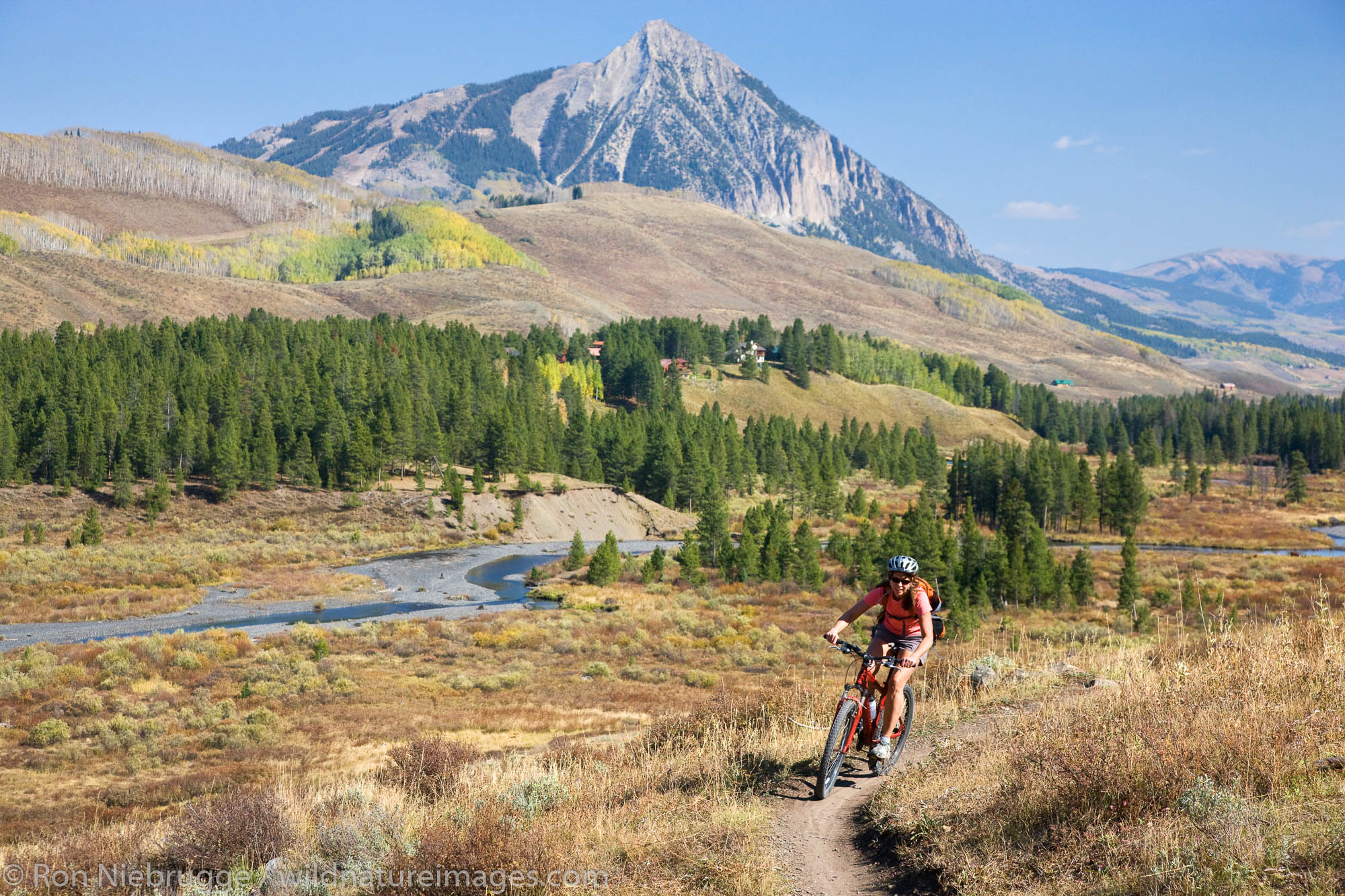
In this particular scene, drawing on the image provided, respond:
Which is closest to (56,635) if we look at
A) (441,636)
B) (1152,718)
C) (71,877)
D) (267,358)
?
(441,636)

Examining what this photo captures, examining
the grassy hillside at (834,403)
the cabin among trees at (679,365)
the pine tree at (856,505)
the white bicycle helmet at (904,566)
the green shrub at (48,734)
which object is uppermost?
the cabin among trees at (679,365)

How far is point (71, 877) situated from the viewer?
1003cm

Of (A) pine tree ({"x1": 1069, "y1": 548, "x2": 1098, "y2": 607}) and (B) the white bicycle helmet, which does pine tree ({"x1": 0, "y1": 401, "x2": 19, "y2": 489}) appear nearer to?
(A) pine tree ({"x1": 1069, "y1": 548, "x2": 1098, "y2": 607})

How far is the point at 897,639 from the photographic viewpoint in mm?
10672

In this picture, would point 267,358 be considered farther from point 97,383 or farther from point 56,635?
point 56,635

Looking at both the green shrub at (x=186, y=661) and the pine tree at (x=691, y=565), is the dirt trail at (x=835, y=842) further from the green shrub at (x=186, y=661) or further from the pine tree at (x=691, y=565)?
the pine tree at (x=691, y=565)

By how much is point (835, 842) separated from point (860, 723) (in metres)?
1.90

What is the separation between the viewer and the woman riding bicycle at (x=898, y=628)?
34.4 ft

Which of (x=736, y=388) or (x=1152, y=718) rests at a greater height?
(x=736, y=388)

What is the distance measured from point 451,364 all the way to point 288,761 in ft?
379

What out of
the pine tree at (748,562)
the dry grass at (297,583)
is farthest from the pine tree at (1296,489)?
the dry grass at (297,583)

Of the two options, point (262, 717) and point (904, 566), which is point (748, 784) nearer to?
point (904, 566)

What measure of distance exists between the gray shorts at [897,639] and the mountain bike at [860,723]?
18 cm

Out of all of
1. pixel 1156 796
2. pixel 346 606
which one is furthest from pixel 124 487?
pixel 1156 796
